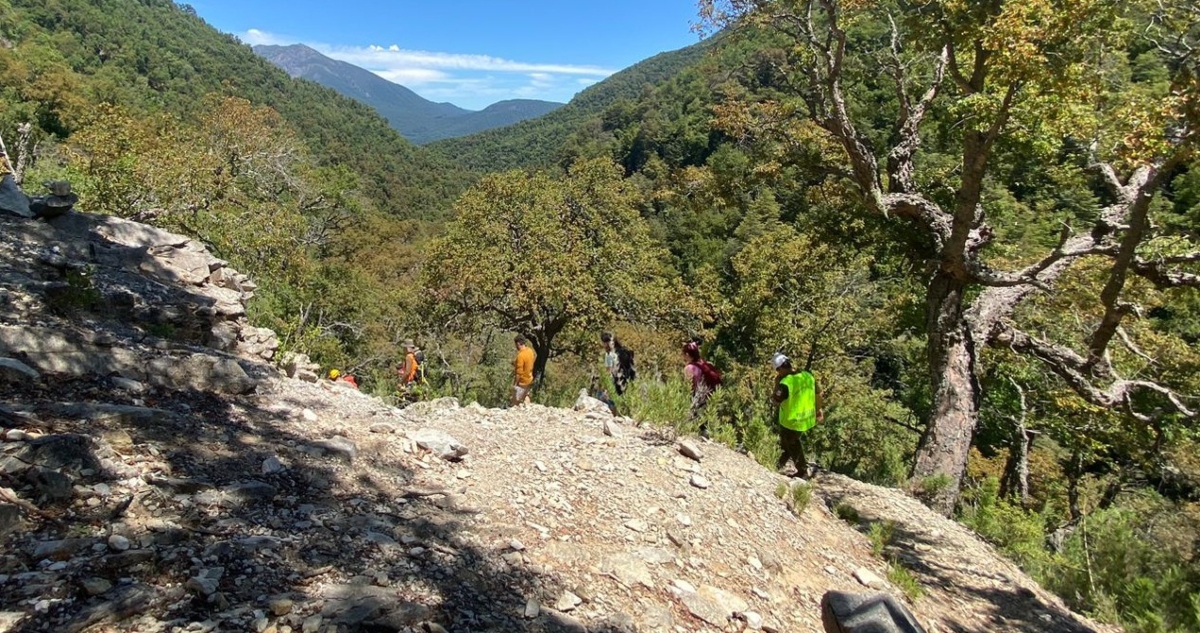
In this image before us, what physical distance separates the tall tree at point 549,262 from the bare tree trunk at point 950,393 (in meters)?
8.63

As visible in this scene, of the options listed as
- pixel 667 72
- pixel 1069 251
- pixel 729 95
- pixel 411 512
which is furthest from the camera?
pixel 667 72

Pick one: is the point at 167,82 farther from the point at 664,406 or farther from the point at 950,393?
the point at 950,393

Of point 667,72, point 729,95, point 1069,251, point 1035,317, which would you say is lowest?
point 1035,317

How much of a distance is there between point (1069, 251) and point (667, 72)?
199 meters

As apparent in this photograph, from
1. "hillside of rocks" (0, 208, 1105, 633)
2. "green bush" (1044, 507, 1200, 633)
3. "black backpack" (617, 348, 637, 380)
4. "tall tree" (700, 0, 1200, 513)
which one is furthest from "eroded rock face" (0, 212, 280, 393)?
"tall tree" (700, 0, 1200, 513)

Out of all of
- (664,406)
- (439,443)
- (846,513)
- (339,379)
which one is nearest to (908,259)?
(846,513)

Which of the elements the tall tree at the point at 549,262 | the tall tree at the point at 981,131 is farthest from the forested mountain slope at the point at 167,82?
the tall tree at the point at 981,131

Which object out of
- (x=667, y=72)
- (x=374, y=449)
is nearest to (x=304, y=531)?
(x=374, y=449)

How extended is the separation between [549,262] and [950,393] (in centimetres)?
1028

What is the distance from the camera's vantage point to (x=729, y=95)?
36.6 ft

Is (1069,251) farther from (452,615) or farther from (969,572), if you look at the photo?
(452,615)

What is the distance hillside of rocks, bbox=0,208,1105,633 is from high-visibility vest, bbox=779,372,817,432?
2.22 ft

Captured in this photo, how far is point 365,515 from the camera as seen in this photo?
4008mm

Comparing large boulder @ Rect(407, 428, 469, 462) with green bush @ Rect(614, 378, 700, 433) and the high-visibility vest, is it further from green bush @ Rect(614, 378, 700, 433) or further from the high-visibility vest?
the high-visibility vest
